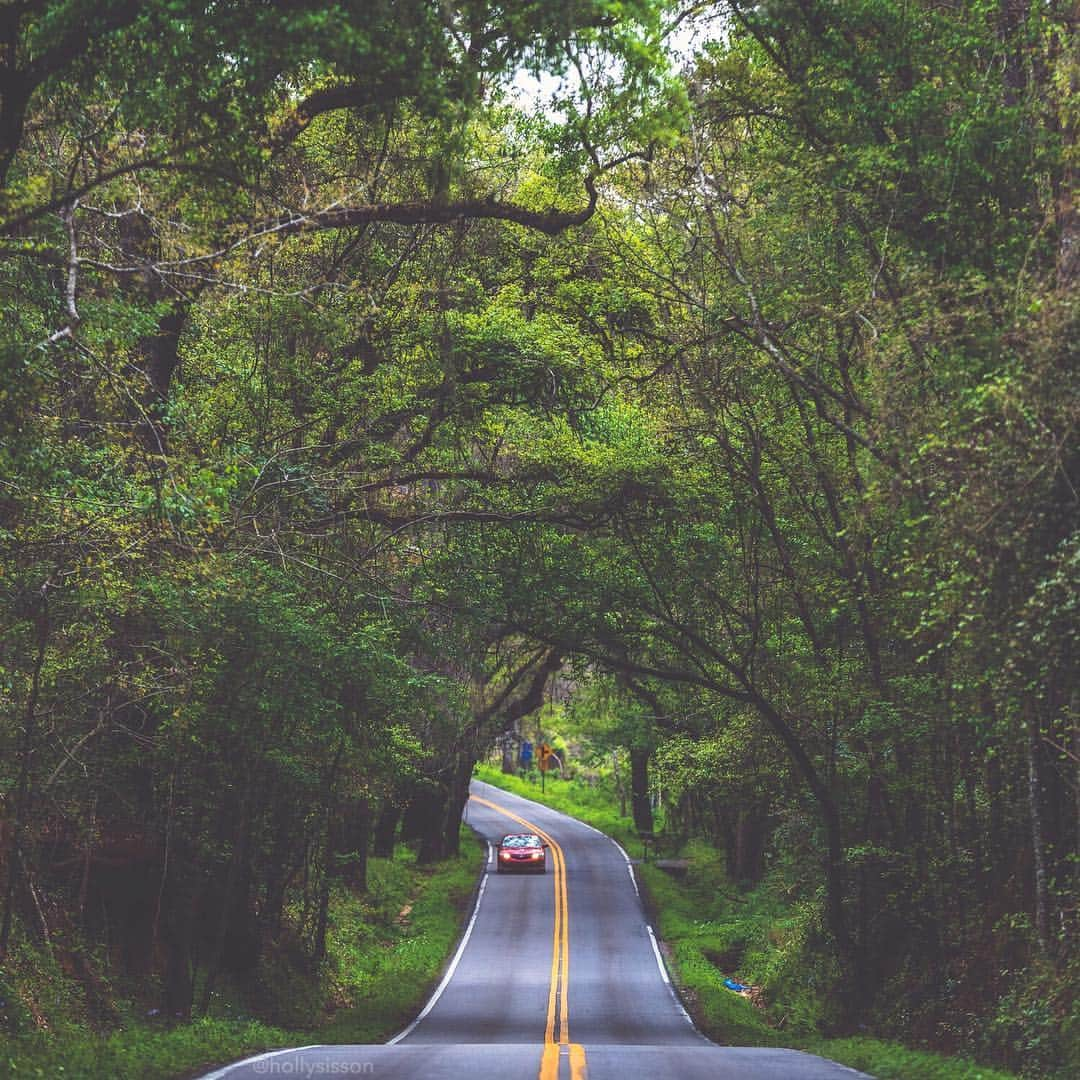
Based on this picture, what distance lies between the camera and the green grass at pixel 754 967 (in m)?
14.7

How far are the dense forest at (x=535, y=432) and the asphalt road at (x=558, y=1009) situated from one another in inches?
132

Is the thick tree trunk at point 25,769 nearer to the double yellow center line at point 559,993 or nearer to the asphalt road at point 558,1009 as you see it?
the asphalt road at point 558,1009

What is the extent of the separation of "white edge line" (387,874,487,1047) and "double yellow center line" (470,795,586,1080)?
2.24m

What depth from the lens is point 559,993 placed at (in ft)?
83.5

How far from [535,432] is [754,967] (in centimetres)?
1595

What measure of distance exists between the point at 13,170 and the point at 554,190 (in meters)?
11.8

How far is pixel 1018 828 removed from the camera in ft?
55.7

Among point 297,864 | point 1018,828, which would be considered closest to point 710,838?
point 297,864

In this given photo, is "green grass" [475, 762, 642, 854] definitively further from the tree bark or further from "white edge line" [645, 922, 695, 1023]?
"white edge line" [645, 922, 695, 1023]

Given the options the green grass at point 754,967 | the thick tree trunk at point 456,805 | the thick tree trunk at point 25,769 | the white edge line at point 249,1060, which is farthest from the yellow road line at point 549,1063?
the thick tree trunk at point 456,805

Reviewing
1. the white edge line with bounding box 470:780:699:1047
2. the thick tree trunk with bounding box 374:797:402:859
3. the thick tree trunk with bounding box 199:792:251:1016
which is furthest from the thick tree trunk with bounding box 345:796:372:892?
the thick tree trunk with bounding box 199:792:251:1016

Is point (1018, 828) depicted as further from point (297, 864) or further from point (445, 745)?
point (445, 745)

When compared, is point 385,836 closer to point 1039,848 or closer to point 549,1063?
point 549,1063

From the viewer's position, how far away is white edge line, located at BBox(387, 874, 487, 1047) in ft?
65.6
